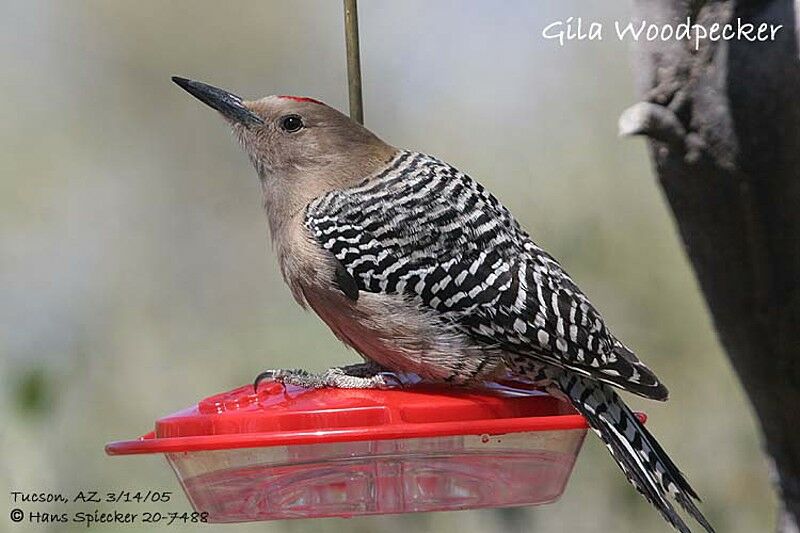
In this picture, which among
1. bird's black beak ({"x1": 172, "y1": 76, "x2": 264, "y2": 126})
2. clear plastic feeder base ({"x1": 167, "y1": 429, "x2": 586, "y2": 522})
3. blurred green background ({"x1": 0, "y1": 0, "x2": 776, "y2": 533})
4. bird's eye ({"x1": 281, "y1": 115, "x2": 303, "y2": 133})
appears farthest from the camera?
blurred green background ({"x1": 0, "y1": 0, "x2": 776, "y2": 533})

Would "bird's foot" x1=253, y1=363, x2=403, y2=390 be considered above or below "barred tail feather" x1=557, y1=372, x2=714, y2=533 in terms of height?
above

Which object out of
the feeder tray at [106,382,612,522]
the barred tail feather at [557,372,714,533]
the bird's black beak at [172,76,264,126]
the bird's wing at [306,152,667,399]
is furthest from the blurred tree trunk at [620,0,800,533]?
the bird's black beak at [172,76,264,126]

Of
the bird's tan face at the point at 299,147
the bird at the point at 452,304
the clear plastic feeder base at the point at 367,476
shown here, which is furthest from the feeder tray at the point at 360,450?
the bird's tan face at the point at 299,147

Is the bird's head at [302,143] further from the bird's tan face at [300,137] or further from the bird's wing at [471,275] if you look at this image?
the bird's wing at [471,275]

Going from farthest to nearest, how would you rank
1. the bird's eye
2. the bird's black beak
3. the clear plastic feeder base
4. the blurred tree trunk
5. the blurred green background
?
the blurred green background → the bird's eye → the blurred tree trunk → the bird's black beak → the clear plastic feeder base

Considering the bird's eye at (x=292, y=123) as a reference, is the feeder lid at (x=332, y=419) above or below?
below

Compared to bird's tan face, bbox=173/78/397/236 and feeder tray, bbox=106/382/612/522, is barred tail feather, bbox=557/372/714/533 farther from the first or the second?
bird's tan face, bbox=173/78/397/236

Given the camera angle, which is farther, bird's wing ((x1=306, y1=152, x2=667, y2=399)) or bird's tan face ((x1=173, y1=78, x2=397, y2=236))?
bird's tan face ((x1=173, y1=78, x2=397, y2=236))

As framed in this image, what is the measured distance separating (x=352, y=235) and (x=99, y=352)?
324cm

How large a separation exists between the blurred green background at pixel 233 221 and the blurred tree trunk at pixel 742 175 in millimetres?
1749

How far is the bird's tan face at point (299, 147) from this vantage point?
13.0ft

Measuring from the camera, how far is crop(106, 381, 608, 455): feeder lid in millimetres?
3025

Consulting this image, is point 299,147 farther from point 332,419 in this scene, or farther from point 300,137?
point 332,419

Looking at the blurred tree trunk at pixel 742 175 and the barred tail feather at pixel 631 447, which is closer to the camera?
the barred tail feather at pixel 631 447
